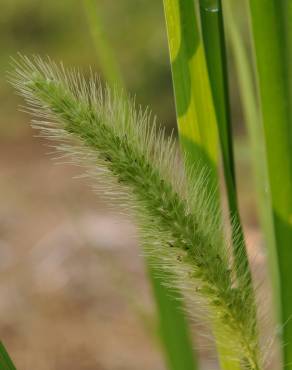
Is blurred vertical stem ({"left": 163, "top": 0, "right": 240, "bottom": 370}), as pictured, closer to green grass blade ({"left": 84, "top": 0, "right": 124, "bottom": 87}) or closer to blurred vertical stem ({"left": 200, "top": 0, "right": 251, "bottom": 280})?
blurred vertical stem ({"left": 200, "top": 0, "right": 251, "bottom": 280})

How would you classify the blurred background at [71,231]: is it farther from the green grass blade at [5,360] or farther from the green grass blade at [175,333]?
the green grass blade at [5,360]

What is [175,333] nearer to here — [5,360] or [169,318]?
[169,318]

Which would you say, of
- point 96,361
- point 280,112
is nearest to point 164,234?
point 280,112

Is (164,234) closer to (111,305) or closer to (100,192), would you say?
(100,192)


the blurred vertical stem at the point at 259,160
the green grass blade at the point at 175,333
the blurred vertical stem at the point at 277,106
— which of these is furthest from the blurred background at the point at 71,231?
the blurred vertical stem at the point at 277,106

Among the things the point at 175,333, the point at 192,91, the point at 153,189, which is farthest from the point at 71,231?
the point at 153,189
